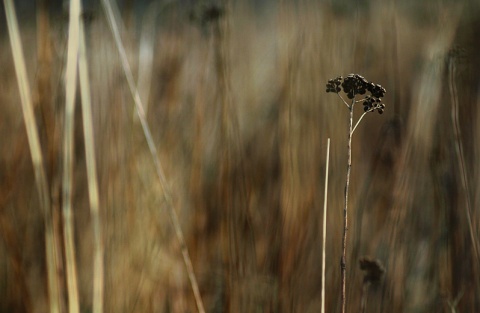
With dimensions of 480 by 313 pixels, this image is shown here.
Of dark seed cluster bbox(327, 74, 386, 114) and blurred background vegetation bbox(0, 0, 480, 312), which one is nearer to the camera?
dark seed cluster bbox(327, 74, 386, 114)

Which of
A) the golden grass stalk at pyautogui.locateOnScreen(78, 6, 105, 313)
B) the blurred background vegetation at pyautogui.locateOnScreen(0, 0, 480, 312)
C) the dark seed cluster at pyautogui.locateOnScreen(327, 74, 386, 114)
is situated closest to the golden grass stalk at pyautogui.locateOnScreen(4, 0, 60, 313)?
the golden grass stalk at pyautogui.locateOnScreen(78, 6, 105, 313)

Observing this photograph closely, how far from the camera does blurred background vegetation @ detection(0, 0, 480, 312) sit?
2.93ft

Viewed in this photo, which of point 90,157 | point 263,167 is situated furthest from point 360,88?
point 263,167

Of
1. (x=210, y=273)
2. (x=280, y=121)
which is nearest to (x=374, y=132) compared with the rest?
(x=280, y=121)

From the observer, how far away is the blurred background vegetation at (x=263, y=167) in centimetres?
89

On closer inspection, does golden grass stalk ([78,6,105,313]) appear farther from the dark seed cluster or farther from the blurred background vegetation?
the dark seed cluster

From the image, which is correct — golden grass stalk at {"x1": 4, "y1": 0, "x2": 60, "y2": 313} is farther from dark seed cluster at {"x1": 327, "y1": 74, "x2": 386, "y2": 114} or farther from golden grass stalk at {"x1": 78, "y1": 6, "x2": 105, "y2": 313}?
dark seed cluster at {"x1": 327, "y1": 74, "x2": 386, "y2": 114}

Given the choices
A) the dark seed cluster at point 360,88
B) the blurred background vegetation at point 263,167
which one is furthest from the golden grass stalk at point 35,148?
the dark seed cluster at point 360,88

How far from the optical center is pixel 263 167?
1118 mm

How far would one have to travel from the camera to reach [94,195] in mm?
603

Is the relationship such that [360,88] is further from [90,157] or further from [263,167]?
[263,167]

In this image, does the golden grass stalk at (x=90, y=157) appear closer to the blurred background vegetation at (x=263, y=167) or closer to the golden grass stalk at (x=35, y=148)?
the golden grass stalk at (x=35, y=148)

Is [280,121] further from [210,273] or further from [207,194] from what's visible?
[210,273]

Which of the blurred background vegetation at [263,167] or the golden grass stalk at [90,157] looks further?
the blurred background vegetation at [263,167]
